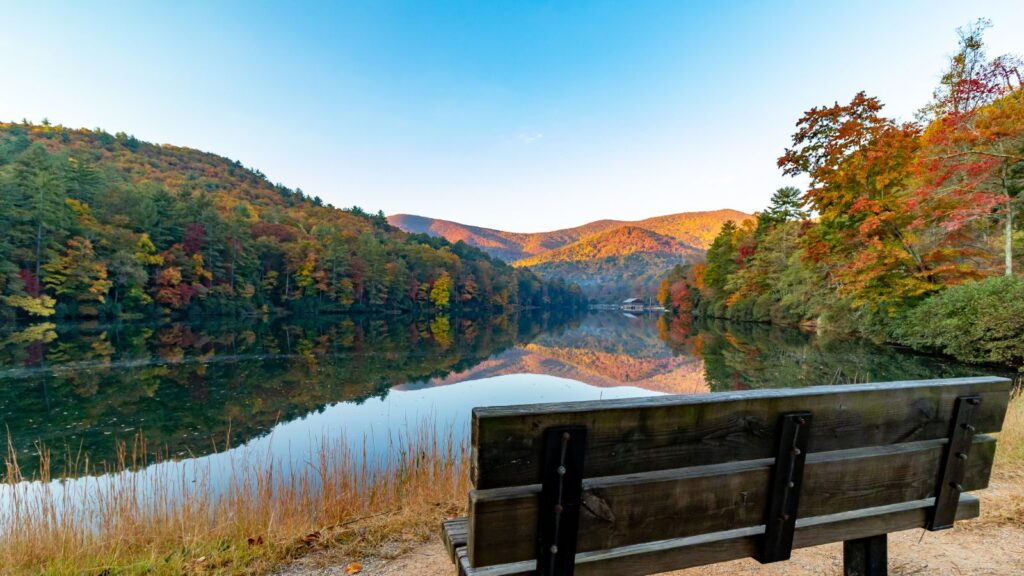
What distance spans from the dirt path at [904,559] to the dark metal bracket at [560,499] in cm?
175

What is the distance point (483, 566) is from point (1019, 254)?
2088cm

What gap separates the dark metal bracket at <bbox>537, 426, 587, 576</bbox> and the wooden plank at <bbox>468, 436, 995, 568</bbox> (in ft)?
0.11

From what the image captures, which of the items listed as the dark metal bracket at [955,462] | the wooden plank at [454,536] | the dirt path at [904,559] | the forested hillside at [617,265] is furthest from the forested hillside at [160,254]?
the forested hillside at [617,265]

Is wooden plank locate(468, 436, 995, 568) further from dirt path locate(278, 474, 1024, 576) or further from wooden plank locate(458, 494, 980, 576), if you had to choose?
dirt path locate(278, 474, 1024, 576)

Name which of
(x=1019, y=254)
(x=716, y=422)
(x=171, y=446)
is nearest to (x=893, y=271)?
(x=1019, y=254)

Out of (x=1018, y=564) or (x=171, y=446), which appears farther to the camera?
(x=171, y=446)

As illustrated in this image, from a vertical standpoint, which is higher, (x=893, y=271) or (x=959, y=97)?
(x=959, y=97)

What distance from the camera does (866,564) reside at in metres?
1.88

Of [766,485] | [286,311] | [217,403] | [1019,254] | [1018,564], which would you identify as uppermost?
[1019,254]

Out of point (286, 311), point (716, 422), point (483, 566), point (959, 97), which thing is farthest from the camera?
point (286, 311)

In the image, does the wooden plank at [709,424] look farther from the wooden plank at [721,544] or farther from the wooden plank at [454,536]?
the wooden plank at [454,536]

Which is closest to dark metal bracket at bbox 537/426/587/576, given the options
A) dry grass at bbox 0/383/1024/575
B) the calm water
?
dry grass at bbox 0/383/1024/575

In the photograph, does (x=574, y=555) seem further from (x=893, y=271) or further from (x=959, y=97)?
(x=893, y=271)

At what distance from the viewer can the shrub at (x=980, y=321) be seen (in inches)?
479
